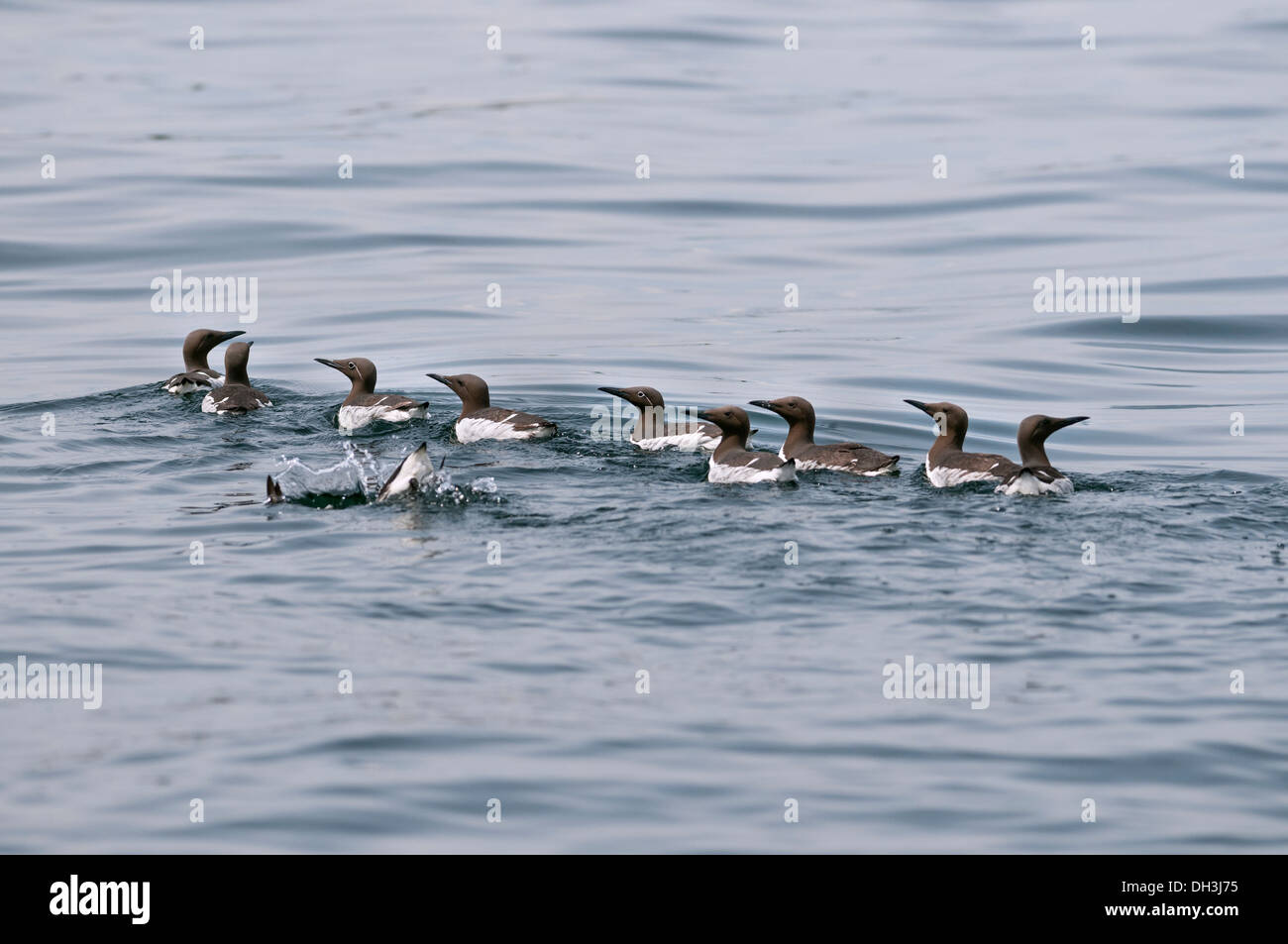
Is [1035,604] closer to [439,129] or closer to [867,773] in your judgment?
[867,773]

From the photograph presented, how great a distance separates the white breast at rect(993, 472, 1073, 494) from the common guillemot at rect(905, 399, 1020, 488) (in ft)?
0.64

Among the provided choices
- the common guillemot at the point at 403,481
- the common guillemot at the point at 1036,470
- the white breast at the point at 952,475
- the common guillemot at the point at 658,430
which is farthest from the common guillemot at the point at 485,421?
the common guillemot at the point at 1036,470

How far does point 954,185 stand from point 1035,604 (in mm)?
19081

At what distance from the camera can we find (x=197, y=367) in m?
17.1

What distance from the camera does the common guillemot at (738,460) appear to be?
12.9m

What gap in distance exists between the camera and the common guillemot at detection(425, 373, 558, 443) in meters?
14.6

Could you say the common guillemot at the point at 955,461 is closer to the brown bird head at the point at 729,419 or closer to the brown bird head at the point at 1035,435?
the brown bird head at the point at 1035,435

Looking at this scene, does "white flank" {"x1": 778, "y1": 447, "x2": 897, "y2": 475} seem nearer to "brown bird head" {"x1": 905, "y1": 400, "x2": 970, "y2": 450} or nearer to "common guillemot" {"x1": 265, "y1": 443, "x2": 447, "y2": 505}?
"brown bird head" {"x1": 905, "y1": 400, "x2": 970, "y2": 450}

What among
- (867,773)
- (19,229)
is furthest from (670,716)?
(19,229)

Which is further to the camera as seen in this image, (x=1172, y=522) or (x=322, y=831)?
(x=1172, y=522)

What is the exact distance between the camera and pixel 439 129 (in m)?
32.8

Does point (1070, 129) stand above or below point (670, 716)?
above

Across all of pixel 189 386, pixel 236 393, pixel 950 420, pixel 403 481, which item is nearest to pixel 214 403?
pixel 236 393

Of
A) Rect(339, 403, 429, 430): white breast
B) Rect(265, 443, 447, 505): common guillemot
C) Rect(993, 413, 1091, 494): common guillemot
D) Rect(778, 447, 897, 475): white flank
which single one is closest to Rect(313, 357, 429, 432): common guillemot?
Rect(339, 403, 429, 430): white breast
